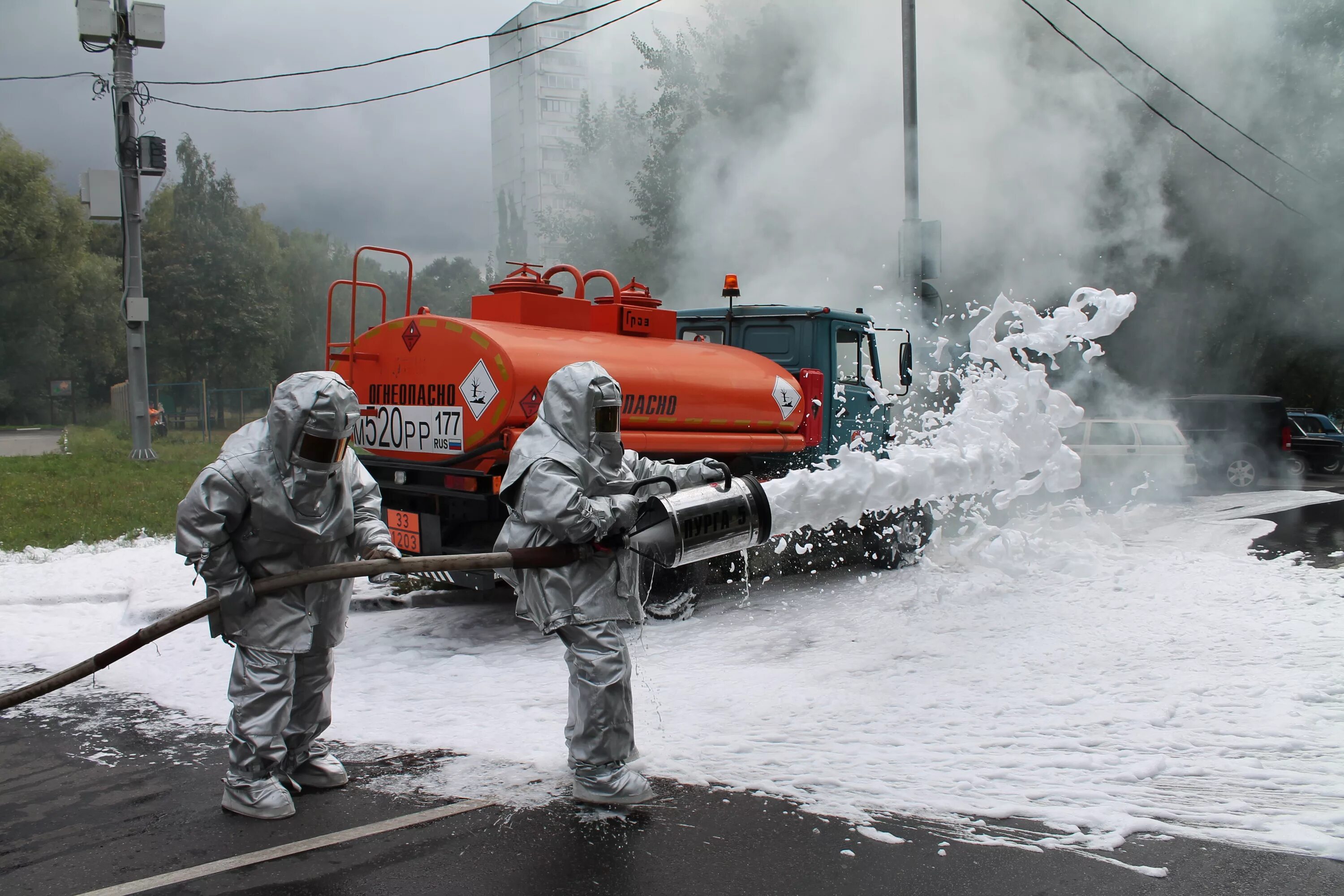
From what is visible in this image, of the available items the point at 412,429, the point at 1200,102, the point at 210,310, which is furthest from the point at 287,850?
the point at 210,310

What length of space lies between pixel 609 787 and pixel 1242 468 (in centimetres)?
1589

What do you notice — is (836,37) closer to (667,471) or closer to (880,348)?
(880,348)

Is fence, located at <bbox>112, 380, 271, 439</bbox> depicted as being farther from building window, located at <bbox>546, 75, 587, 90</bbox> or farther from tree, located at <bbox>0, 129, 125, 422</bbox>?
building window, located at <bbox>546, 75, 587, 90</bbox>

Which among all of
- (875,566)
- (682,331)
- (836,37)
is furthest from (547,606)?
(836,37)

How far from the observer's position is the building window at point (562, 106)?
23.0 metres

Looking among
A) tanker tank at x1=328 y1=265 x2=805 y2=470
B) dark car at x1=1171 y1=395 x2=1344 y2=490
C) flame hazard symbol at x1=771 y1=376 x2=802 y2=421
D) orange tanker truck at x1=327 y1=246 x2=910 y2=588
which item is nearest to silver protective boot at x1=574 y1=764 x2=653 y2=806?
orange tanker truck at x1=327 y1=246 x2=910 y2=588

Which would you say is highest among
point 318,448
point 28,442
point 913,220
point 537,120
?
point 537,120

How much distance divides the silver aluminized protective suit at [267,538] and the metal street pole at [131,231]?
1174 cm

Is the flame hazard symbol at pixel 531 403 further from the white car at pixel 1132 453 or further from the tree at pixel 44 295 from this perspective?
the tree at pixel 44 295

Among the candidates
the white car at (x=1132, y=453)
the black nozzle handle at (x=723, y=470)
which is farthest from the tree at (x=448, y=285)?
the black nozzle handle at (x=723, y=470)

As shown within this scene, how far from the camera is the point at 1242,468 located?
53.0ft

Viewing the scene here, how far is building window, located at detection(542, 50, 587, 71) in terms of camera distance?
2209 cm

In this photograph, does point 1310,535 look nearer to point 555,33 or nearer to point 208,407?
point 555,33

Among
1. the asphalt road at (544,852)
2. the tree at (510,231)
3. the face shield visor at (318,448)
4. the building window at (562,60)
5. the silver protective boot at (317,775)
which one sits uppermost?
the building window at (562,60)
